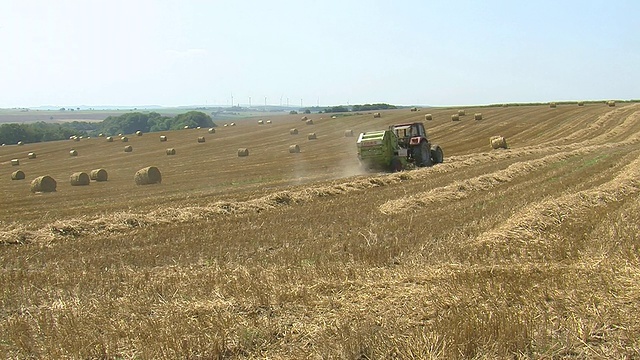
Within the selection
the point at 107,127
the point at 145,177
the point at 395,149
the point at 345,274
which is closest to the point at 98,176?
the point at 145,177

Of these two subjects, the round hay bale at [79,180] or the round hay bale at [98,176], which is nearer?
the round hay bale at [79,180]

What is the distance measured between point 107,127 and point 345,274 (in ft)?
399

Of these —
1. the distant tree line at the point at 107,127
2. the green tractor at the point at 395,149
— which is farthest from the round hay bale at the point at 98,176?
the distant tree line at the point at 107,127

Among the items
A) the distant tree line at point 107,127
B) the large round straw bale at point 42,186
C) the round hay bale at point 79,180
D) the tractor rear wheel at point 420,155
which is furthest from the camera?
the distant tree line at point 107,127

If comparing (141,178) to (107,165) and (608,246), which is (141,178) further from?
(608,246)

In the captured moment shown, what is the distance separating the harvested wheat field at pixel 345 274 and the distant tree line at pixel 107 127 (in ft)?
234

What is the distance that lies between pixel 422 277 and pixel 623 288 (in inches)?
77.1

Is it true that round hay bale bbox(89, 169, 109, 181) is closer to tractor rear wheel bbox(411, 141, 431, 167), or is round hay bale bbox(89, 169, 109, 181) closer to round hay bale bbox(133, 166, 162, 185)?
round hay bale bbox(133, 166, 162, 185)

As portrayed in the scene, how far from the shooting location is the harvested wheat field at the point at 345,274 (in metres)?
4.23

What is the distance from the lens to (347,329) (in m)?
4.37

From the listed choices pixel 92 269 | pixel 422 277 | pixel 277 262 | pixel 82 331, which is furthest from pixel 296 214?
pixel 82 331

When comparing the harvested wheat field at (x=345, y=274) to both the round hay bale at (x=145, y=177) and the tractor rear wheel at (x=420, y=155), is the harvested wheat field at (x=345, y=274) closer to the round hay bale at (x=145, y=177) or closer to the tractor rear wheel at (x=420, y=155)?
the tractor rear wheel at (x=420, y=155)

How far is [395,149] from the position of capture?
20.8m

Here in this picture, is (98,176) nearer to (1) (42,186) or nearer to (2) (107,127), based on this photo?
(1) (42,186)
